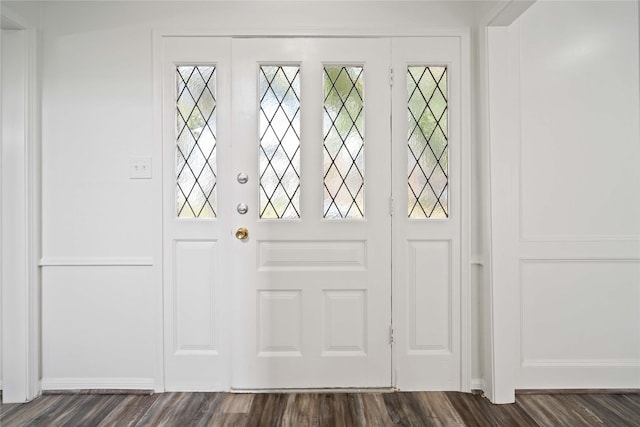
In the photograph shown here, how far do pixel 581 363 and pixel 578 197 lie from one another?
37.0 inches

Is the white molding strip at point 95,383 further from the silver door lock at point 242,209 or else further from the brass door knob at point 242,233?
the silver door lock at point 242,209

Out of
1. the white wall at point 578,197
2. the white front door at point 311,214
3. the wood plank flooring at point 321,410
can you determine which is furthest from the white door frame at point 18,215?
the white wall at point 578,197

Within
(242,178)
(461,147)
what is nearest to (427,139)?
(461,147)

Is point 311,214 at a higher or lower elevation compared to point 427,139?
lower

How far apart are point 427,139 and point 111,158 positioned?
1.79m

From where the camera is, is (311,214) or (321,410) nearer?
(321,410)

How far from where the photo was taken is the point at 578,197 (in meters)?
2.31

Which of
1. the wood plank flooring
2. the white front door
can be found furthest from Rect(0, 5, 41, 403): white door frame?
the white front door

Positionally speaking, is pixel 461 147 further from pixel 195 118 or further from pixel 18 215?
pixel 18 215

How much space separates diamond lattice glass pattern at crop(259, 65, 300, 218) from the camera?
91.9 inches

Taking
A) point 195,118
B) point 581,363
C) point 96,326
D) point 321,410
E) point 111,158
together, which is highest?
point 195,118

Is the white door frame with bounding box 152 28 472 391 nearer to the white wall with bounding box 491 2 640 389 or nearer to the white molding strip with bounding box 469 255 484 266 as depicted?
the white molding strip with bounding box 469 255 484 266

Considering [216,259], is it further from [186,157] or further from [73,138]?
[73,138]

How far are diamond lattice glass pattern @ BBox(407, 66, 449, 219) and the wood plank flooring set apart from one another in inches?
40.6
